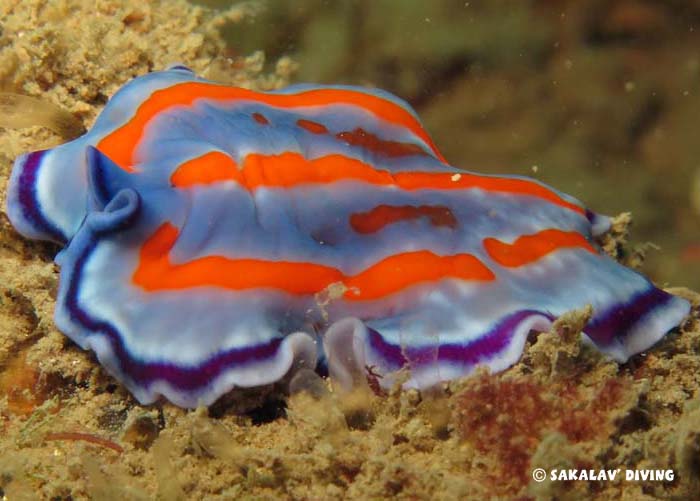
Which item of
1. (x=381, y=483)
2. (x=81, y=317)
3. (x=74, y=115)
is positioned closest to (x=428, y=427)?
(x=381, y=483)

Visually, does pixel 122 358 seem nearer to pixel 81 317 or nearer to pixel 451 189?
pixel 81 317

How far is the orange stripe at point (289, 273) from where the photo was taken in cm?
275

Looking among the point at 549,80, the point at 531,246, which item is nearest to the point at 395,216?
the point at 531,246

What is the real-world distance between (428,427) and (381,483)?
0.37m

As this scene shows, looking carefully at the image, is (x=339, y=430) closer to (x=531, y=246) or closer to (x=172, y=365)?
Answer: (x=172, y=365)

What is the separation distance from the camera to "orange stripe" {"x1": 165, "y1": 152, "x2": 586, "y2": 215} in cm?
313

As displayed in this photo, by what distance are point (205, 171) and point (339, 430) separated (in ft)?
4.61

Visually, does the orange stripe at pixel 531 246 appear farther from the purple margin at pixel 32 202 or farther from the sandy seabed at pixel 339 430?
the purple margin at pixel 32 202

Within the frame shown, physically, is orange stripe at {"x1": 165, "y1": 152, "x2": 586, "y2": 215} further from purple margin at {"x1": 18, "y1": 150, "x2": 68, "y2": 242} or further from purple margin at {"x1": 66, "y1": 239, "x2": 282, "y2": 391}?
purple margin at {"x1": 66, "y1": 239, "x2": 282, "y2": 391}

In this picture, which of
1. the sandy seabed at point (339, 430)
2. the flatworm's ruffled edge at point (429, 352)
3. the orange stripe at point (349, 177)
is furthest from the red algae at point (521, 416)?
the orange stripe at point (349, 177)

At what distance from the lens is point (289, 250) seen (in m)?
2.92

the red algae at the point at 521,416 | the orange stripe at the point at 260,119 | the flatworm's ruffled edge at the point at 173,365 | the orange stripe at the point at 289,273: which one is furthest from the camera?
the orange stripe at the point at 260,119

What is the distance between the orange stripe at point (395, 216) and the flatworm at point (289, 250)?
0.04 ft

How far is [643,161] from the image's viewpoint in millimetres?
3859
